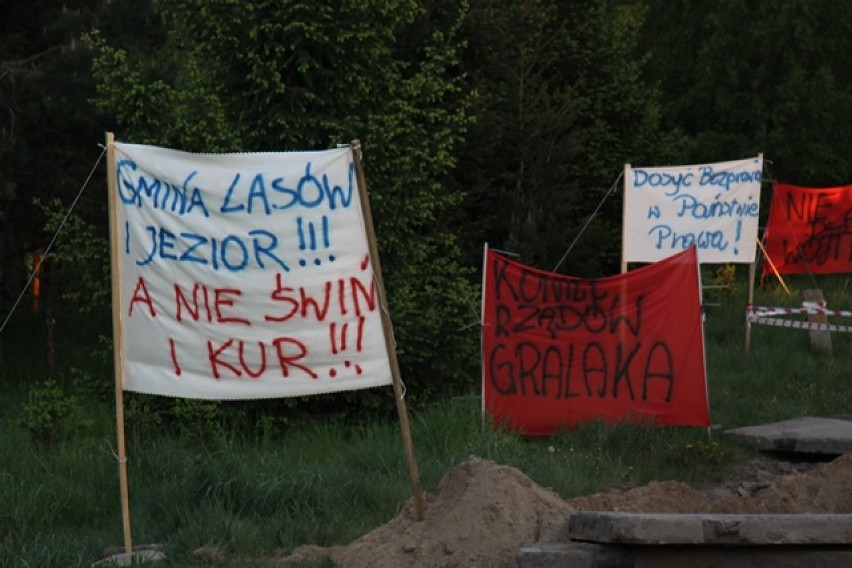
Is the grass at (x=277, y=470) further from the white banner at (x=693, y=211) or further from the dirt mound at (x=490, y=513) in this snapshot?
the white banner at (x=693, y=211)

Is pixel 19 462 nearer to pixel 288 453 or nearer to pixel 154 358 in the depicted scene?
pixel 288 453

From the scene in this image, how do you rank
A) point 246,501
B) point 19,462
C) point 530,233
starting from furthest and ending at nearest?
point 530,233 → point 19,462 → point 246,501

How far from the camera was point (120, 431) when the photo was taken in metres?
7.48

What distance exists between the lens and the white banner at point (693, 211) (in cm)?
1641

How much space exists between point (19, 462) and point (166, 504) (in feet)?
5.99

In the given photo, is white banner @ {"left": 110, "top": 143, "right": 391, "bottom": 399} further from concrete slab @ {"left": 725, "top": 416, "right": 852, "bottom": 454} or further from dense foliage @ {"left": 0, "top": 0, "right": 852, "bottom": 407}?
concrete slab @ {"left": 725, "top": 416, "right": 852, "bottom": 454}

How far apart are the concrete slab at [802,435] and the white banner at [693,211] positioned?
407 cm

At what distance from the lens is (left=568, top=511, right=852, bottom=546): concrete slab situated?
6.39 metres

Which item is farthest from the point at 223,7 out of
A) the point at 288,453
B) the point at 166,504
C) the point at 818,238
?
the point at 818,238

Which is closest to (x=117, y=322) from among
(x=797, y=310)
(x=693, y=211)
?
(x=693, y=211)

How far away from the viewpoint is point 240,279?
25.3 ft

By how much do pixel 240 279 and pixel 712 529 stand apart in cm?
288

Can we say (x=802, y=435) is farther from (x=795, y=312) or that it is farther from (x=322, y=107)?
(x=795, y=312)

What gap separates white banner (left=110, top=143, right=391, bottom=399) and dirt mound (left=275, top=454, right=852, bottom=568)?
78 centimetres
